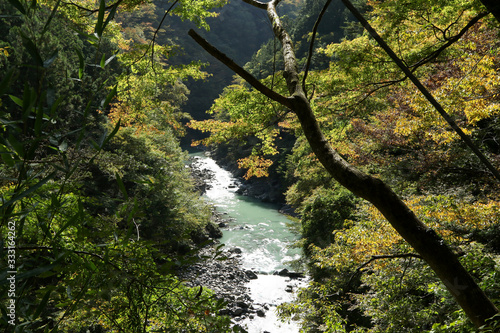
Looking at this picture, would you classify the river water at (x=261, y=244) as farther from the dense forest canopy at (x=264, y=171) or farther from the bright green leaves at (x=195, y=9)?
the bright green leaves at (x=195, y=9)

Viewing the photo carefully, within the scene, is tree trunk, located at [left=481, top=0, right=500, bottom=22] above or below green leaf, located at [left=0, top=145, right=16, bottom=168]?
above

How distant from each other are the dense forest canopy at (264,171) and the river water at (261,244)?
5.82 feet

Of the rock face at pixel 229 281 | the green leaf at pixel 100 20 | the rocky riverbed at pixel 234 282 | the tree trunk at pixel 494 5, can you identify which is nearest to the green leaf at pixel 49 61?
the green leaf at pixel 100 20

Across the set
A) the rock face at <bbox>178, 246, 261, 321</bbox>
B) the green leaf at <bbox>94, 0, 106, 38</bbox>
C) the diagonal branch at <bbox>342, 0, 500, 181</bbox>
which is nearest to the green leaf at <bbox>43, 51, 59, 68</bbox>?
the green leaf at <bbox>94, 0, 106, 38</bbox>

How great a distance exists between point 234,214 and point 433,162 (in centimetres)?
1121

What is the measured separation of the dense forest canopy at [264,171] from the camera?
2.67 ft

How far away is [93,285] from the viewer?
1.09 metres

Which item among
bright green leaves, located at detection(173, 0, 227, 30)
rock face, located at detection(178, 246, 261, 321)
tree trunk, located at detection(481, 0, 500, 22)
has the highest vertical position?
bright green leaves, located at detection(173, 0, 227, 30)

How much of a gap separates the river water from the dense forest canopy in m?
1.77

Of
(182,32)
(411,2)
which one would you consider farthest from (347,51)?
(182,32)

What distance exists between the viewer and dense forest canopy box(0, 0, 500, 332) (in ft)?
2.67

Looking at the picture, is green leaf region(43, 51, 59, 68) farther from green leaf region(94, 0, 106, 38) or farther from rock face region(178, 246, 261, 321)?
rock face region(178, 246, 261, 321)

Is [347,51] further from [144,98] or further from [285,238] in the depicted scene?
[285,238]

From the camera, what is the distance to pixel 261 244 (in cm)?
1209
